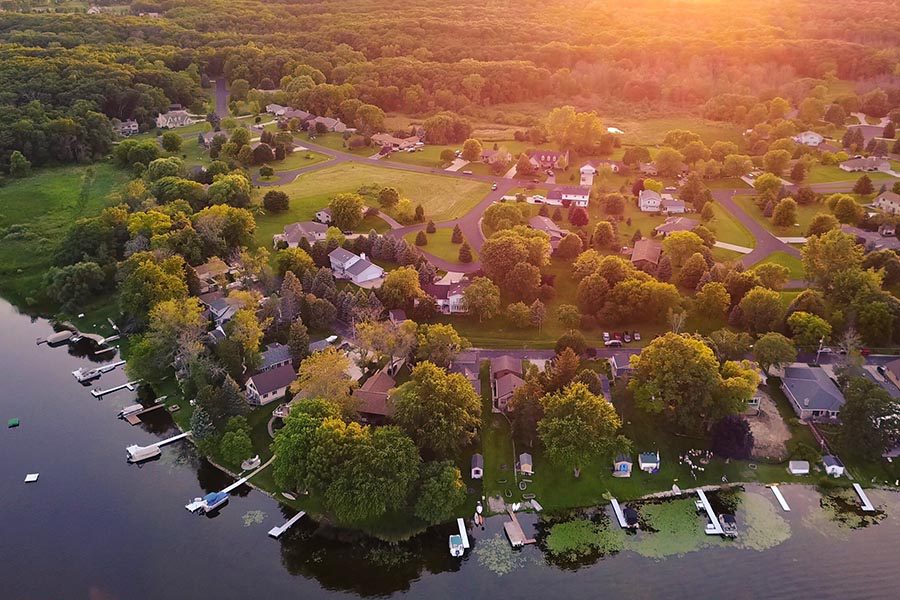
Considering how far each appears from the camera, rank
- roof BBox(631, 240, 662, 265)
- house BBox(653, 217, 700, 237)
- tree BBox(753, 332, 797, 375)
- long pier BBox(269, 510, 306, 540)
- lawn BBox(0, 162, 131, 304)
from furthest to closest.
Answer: house BBox(653, 217, 700, 237) < lawn BBox(0, 162, 131, 304) < roof BBox(631, 240, 662, 265) < tree BBox(753, 332, 797, 375) < long pier BBox(269, 510, 306, 540)

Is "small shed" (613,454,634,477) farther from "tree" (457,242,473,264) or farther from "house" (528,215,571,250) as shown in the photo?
"house" (528,215,571,250)

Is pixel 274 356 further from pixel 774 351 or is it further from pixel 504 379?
pixel 774 351

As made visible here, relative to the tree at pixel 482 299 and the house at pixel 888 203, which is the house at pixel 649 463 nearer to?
the tree at pixel 482 299

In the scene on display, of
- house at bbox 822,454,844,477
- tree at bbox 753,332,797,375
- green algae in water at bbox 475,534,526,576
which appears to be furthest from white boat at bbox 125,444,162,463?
house at bbox 822,454,844,477

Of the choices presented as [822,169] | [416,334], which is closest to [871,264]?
[822,169]

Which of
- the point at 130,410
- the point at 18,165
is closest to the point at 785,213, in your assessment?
the point at 130,410

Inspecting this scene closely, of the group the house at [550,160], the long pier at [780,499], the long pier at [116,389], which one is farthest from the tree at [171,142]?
the long pier at [780,499]

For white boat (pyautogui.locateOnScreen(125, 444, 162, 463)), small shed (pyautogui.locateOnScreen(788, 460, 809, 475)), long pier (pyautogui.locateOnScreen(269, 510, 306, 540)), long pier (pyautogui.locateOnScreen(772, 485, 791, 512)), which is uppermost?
small shed (pyautogui.locateOnScreen(788, 460, 809, 475))
